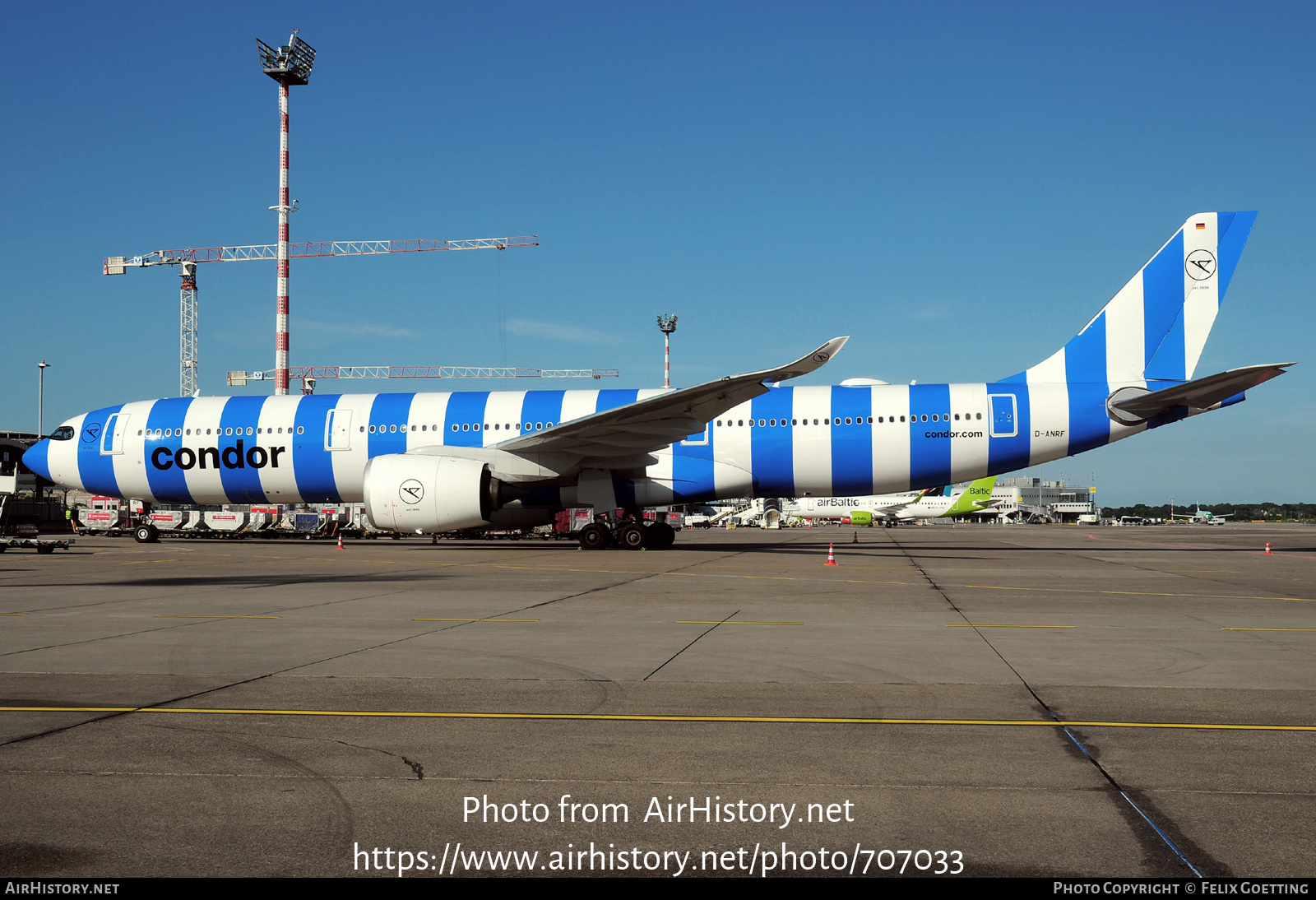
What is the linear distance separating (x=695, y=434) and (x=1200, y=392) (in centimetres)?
1149

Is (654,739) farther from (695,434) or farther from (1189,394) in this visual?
(1189,394)

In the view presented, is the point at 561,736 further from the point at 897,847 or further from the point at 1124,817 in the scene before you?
the point at 1124,817

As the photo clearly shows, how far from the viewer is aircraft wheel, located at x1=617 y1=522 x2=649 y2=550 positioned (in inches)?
926

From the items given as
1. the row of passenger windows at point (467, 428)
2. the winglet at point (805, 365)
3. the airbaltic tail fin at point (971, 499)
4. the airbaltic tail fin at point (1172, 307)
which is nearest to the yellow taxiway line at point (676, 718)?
the winglet at point (805, 365)

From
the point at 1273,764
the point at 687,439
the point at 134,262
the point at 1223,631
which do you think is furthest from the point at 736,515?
the point at 134,262

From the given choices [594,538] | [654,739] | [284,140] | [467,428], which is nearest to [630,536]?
[594,538]

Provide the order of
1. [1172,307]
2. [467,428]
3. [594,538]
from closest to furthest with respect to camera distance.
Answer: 1. [1172,307]
2. [594,538]
3. [467,428]

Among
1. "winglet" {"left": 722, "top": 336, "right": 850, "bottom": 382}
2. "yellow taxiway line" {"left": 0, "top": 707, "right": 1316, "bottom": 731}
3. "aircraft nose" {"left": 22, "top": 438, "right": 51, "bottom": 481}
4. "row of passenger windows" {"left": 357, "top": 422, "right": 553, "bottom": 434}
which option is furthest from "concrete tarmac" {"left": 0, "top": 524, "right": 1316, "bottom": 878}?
"aircraft nose" {"left": 22, "top": 438, "right": 51, "bottom": 481}

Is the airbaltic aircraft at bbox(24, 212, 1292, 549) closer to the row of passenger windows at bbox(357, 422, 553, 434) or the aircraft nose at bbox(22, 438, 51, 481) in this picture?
the row of passenger windows at bbox(357, 422, 553, 434)

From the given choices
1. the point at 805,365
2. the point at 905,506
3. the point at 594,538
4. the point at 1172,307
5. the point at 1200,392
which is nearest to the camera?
the point at 805,365

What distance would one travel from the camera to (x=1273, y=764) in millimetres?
4273

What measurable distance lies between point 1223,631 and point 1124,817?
647 cm

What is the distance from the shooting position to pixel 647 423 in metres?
21.3

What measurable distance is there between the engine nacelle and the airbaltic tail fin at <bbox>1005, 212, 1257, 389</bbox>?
1481 cm
